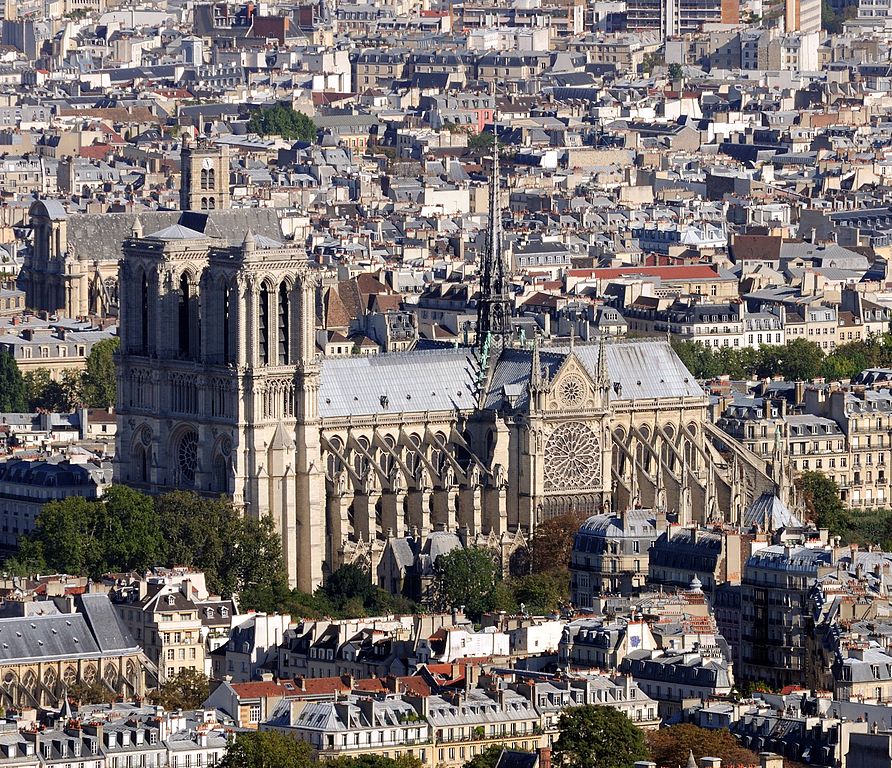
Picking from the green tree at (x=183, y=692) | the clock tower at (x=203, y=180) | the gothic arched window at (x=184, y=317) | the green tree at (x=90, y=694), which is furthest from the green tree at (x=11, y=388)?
the green tree at (x=90, y=694)

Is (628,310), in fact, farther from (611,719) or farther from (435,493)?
(611,719)

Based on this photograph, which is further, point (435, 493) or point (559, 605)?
point (435, 493)

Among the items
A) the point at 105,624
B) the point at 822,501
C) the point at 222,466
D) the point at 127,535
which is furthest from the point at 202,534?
the point at 822,501

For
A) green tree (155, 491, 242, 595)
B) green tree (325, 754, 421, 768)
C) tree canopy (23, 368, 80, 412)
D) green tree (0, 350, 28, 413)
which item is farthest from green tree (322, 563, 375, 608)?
green tree (0, 350, 28, 413)

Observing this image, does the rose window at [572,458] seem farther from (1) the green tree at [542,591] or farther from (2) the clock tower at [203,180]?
(2) the clock tower at [203,180]

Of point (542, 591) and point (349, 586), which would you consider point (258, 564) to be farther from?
point (542, 591)

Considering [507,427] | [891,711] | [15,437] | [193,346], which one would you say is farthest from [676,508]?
[891,711]

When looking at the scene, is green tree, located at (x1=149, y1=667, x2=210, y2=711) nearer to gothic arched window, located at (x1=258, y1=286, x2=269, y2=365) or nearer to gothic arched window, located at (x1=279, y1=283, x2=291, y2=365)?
gothic arched window, located at (x1=258, y1=286, x2=269, y2=365)
